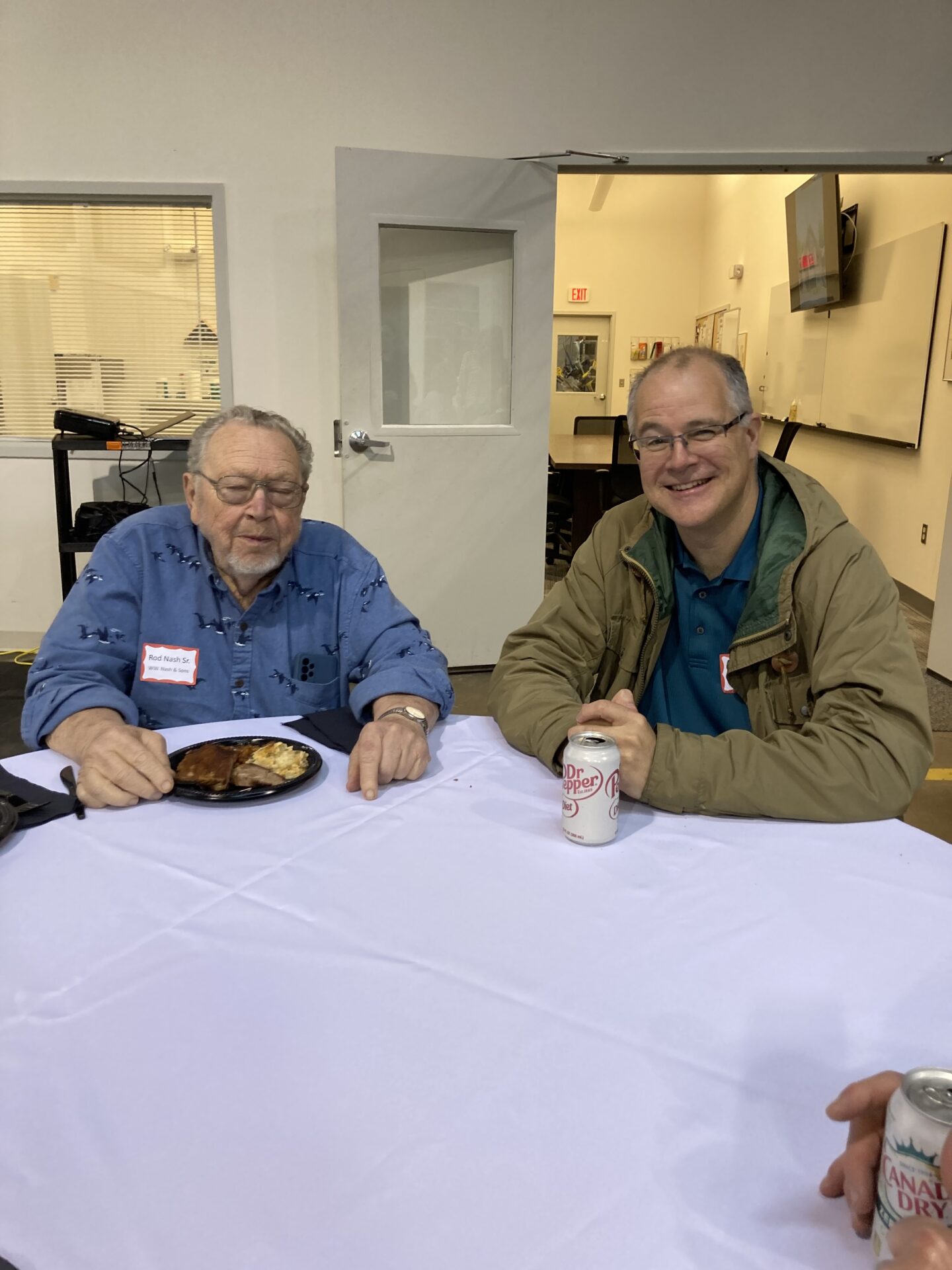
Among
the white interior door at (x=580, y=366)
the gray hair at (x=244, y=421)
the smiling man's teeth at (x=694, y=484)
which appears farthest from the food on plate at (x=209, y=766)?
the white interior door at (x=580, y=366)

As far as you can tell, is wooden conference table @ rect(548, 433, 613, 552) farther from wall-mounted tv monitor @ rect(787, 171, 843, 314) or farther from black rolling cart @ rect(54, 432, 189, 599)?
black rolling cart @ rect(54, 432, 189, 599)

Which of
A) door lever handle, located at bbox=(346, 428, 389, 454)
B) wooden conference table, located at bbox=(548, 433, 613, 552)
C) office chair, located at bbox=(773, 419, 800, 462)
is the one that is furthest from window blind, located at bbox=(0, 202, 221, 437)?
office chair, located at bbox=(773, 419, 800, 462)

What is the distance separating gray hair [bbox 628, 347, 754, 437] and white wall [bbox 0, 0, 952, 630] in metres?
2.46

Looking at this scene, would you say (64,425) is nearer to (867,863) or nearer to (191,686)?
(191,686)

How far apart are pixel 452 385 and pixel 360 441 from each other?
52 centimetres

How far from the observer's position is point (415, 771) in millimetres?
1241

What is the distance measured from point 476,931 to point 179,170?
3.63m

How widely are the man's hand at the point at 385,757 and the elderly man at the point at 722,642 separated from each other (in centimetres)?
17

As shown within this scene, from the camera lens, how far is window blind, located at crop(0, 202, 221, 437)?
12.8 ft

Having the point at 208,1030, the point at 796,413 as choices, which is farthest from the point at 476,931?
the point at 796,413

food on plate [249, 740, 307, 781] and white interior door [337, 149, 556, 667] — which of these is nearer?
food on plate [249, 740, 307, 781]

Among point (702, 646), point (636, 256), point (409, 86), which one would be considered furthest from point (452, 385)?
point (636, 256)

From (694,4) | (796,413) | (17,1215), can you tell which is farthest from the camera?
(796,413)

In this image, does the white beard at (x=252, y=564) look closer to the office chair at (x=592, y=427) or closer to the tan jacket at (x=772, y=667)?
the tan jacket at (x=772, y=667)
